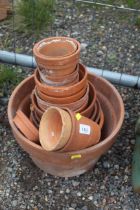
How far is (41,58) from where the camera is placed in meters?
1.77

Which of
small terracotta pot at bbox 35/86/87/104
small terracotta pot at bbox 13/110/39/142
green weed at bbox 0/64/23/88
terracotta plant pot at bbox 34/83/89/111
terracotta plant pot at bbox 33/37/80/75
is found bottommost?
green weed at bbox 0/64/23/88

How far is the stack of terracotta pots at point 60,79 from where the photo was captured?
1.80 m

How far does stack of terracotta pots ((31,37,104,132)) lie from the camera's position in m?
1.80

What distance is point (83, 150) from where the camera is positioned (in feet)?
5.94

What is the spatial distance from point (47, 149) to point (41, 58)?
0.42 meters

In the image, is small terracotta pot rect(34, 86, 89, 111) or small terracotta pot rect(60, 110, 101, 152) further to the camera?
small terracotta pot rect(34, 86, 89, 111)

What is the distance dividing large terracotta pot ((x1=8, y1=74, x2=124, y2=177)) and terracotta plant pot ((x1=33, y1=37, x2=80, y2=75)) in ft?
0.99

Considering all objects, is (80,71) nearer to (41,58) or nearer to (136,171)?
(41,58)

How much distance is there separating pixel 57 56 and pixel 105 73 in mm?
659

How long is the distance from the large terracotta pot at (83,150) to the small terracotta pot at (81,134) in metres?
0.03

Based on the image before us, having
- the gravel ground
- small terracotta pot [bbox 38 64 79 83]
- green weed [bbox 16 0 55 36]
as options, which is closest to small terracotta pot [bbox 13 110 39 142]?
small terracotta pot [bbox 38 64 79 83]

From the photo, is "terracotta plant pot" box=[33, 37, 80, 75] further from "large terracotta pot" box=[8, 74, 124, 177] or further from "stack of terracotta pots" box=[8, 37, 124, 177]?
"large terracotta pot" box=[8, 74, 124, 177]

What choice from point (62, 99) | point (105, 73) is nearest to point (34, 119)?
point (62, 99)

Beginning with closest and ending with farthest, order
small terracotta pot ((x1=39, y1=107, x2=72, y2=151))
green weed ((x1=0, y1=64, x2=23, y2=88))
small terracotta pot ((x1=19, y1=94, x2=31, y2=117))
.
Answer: small terracotta pot ((x1=39, y1=107, x2=72, y2=151)) < small terracotta pot ((x1=19, y1=94, x2=31, y2=117)) < green weed ((x1=0, y1=64, x2=23, y2=88))
